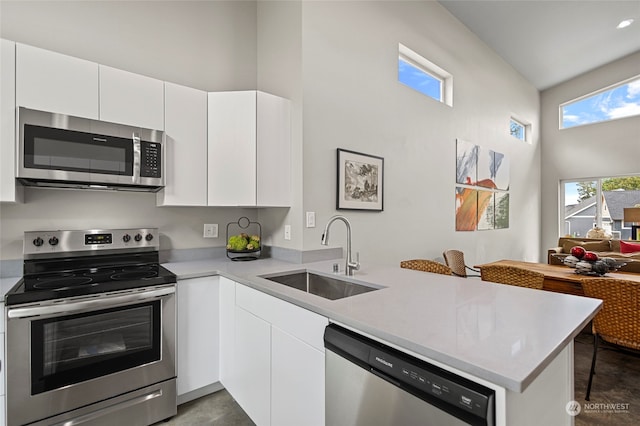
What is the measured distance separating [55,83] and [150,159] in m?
0.62

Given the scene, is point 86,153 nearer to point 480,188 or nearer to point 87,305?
point 87,305

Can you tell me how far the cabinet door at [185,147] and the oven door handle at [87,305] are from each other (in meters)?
0.66

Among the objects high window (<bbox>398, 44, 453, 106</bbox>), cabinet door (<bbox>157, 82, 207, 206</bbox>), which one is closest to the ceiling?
high window (<bbox>398, 44, 453, 106</bbox>)

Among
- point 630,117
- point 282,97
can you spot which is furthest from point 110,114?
point 630,117

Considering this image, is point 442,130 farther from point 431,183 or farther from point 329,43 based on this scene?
point 329,43

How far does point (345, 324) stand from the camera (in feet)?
3.78

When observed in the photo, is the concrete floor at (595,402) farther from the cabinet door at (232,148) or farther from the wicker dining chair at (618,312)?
the cabinet door at (232,148)

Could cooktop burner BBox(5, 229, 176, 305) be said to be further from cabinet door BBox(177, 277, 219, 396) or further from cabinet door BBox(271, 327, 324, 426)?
cabinet door BBox(271, 327, 324, 426)

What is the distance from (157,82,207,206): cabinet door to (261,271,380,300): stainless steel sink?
85 cm

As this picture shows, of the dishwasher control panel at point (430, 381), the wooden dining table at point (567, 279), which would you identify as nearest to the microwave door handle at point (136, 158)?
the dishwasher control panel at point (430, 381)

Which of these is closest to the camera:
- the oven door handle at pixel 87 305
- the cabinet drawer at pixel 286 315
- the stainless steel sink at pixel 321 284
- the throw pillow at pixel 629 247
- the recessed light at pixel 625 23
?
the cabinet drawer at pixel 286 315

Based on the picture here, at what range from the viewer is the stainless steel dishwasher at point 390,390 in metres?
0.79

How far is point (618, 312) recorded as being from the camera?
2129 millimetres

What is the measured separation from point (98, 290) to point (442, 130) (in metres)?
3.76
